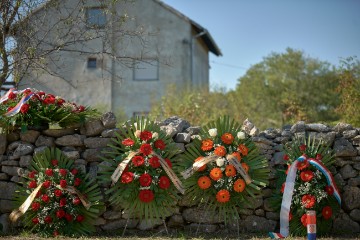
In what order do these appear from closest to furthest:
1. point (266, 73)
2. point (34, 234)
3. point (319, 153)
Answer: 1. point (34, 234)
2. point (319, 153)
3. point (266, 73)

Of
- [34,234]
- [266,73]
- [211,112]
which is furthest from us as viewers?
[266,73]

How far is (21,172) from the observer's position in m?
7.96

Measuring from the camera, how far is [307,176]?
7809 millimetres

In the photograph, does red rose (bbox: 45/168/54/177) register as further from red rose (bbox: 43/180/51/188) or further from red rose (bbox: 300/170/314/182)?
red rose (bbox: 300/170/314/182)

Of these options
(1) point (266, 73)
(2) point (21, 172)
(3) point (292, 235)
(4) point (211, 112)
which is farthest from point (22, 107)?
(1) point (266, 73)

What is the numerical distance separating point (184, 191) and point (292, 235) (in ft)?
5.67

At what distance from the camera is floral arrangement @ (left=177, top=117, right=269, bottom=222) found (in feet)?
25.5

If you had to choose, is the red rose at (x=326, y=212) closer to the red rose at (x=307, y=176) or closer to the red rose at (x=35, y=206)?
the red rose at (x=307, y=176)

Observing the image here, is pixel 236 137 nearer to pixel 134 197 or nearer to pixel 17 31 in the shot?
pixel 134 197

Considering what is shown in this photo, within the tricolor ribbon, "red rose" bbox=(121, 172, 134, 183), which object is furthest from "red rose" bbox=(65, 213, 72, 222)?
the tricolor ribbon

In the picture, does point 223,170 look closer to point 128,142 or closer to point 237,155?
point 237,155

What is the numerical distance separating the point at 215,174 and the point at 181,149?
76cm

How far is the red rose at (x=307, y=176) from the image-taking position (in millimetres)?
7797

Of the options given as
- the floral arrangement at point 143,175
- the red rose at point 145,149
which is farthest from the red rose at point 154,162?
the red rose at point 145,149
